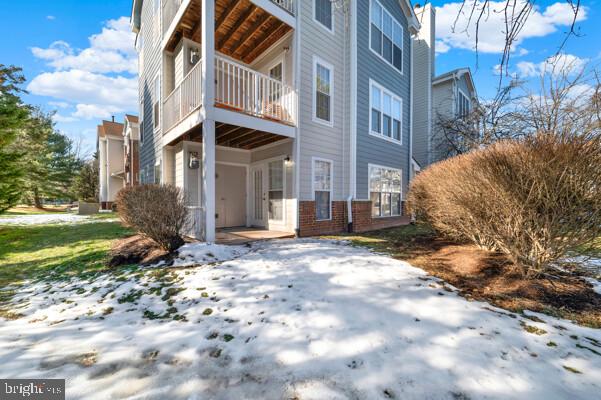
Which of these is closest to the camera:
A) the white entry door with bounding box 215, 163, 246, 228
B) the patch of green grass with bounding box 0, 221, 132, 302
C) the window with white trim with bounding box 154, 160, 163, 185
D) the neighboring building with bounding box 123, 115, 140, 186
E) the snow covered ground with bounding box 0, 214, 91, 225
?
the patch of green grass with bounding box 0, 221, 132, 302

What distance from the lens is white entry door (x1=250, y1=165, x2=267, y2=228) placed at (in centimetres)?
874

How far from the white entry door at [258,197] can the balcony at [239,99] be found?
210cm

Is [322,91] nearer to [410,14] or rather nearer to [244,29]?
[244,29]

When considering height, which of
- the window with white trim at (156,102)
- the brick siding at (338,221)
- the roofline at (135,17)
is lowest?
the brick siding at (338,221)

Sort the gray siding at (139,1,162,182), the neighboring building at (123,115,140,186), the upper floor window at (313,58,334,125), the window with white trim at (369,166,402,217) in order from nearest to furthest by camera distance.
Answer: the upper floor window at (313,58,334,125) < the gray siding at (139,1,162,182) < the window with white trim at (369,166,402,217) < the neighboring building at (123,115,140,186)

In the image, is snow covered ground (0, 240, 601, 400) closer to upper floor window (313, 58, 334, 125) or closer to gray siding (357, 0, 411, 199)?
upper floor window (313, 58, 334, 125)

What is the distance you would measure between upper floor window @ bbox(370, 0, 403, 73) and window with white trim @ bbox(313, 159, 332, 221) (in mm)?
5190

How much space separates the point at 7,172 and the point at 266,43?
9234 mm

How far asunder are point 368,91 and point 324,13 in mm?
2902

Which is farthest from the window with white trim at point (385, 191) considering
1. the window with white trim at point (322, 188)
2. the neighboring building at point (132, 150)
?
the neighboring building at point (132, 150)

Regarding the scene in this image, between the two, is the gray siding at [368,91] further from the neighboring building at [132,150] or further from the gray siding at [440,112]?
the neighboring building at [132,150]

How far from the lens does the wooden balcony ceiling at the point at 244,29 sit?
672 cm
